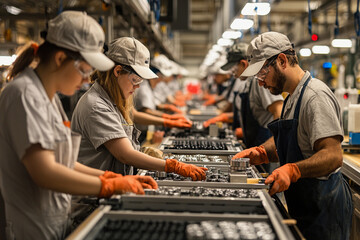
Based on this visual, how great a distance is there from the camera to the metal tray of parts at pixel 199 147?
328 cm

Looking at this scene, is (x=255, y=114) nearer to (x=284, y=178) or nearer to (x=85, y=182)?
(x=284, y=178)

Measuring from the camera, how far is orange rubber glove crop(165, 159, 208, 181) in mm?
2334

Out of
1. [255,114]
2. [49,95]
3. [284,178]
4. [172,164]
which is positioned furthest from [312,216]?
[255,114]

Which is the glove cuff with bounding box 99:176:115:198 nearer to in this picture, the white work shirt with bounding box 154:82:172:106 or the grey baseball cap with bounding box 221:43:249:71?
the grey baseball cap with bounding box 221:43:249:71

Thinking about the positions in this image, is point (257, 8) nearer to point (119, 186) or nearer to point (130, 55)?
point (130, 55)

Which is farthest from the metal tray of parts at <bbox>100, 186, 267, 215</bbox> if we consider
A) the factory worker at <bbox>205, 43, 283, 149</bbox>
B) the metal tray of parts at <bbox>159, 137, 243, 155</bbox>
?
the factory worker at <bbox>205, 43, 283, 149</bbox>

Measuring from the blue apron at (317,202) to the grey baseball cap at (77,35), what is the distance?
51.8 inches

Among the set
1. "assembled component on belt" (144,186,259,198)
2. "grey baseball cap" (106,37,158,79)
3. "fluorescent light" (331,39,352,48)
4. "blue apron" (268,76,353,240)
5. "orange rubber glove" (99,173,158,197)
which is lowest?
"blue apron" (268,76,353,240)

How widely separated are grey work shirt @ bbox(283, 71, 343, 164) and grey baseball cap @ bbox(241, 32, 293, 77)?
0.80 feet

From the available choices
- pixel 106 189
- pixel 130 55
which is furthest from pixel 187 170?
pixel 130 55

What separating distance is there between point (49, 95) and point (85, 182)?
1.37 feet

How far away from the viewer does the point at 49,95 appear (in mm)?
1685

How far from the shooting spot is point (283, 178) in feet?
6.95

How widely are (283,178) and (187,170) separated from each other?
58 centimetres
